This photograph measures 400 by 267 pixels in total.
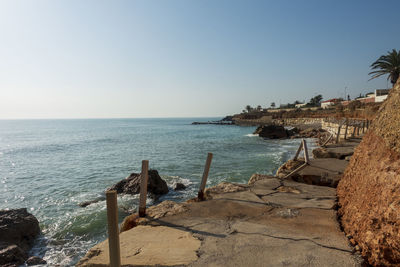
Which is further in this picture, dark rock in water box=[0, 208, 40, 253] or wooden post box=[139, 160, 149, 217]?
dark rock in water box=[0, 208, 40, 253]

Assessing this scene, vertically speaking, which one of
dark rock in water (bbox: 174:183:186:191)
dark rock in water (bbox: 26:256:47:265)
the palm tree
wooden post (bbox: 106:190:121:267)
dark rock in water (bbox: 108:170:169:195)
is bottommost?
dark rock in water (bbox: 26:256:47:265)

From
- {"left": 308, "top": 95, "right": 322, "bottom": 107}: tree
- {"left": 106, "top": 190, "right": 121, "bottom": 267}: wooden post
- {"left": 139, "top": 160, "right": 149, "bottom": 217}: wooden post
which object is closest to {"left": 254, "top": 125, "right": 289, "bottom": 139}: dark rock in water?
{"left": 139, "top": 160, "right": 149, "bottom": 217}: wooden post

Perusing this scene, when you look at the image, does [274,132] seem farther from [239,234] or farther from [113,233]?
[113,233]

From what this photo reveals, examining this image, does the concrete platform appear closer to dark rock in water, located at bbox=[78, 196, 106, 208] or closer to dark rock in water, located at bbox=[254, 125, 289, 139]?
dark rock in water, located at bbox=[78, 196, 106, 208]

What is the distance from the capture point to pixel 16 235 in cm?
672

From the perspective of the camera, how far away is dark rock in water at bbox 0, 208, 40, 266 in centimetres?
574

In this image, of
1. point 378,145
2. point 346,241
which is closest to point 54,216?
point 346,241

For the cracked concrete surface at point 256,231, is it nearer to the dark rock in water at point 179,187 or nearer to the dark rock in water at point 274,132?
the dark rock in water at point 179,187

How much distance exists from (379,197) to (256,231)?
1.99 metres

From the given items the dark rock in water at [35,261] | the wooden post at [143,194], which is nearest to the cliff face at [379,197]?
the wooden post at [143,194]

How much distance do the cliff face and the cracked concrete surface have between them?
31 centimetres

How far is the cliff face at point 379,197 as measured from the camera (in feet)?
8.55

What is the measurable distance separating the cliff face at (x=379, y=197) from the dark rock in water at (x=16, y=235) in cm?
814

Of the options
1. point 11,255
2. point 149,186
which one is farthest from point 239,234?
point 149,186
